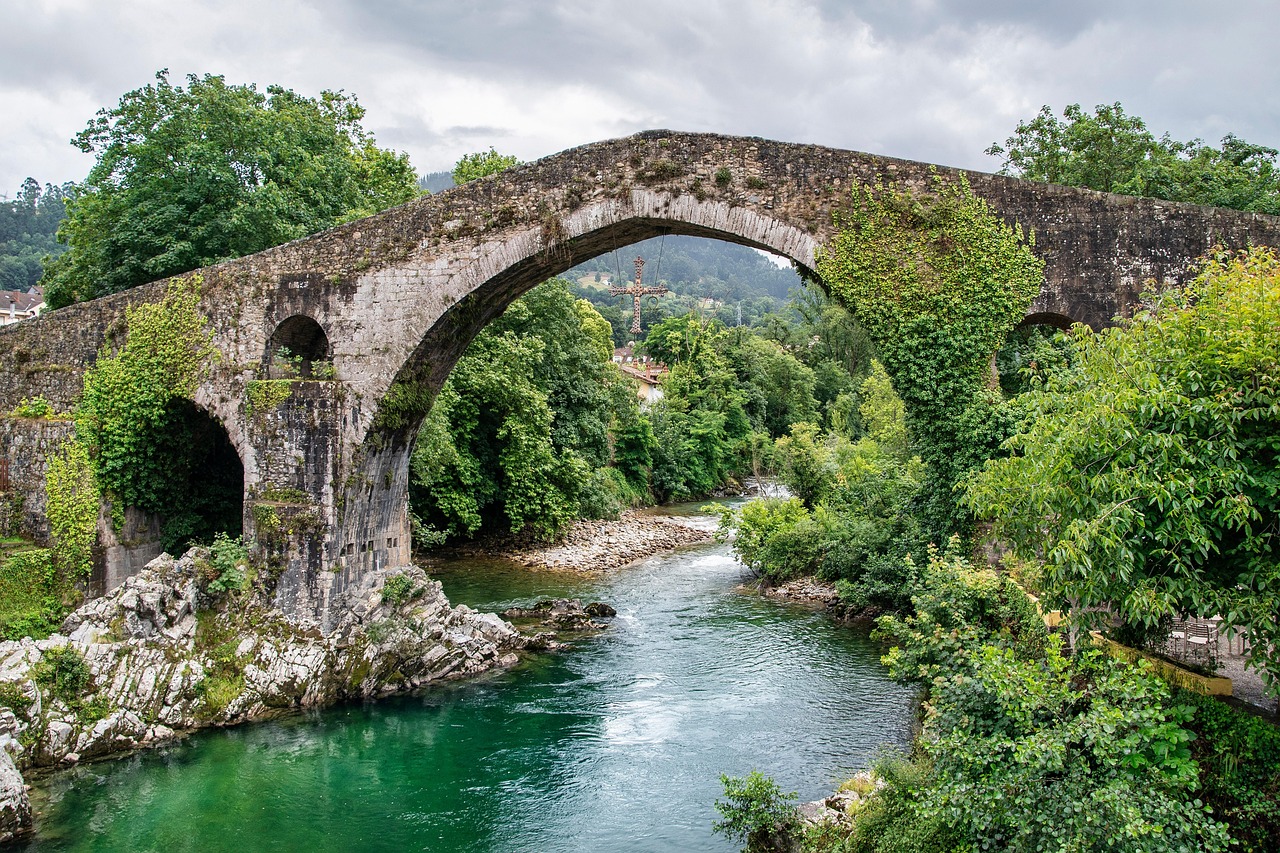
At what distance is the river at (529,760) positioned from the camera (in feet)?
28.3

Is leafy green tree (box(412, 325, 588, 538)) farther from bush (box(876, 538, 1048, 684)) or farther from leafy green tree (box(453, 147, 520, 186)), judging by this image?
bush (box(876, 538, 1048, 684))

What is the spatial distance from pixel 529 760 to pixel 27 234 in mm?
85148

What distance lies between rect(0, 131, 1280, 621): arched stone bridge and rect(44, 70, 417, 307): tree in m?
3.61

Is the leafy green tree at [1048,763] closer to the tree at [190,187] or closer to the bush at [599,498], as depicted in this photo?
the tree at [190,187]

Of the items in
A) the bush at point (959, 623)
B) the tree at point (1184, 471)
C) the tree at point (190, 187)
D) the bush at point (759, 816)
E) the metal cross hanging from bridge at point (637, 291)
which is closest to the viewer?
the tree at point (1184, 471)

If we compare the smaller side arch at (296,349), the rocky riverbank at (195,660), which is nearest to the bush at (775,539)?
the rocky riverbank at (195,660)

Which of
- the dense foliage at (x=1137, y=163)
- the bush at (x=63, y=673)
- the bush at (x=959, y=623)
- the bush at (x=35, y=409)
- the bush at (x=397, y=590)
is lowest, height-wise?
the bush at (x=63, y=673)

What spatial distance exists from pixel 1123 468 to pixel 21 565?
12.9 m

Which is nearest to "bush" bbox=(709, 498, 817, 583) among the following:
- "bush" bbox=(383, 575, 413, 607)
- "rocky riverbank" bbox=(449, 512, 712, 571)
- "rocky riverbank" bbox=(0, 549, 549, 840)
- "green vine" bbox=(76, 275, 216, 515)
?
"rocky riverbank" bbox=(449, 512, 712, 571)

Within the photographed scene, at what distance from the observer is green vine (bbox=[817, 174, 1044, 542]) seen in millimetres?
9984

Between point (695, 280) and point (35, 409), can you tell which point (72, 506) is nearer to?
point (35, 409)

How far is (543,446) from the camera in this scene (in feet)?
69.9

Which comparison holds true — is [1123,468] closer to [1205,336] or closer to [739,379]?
[1205,336]

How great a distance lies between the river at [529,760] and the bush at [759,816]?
1.81 feet
